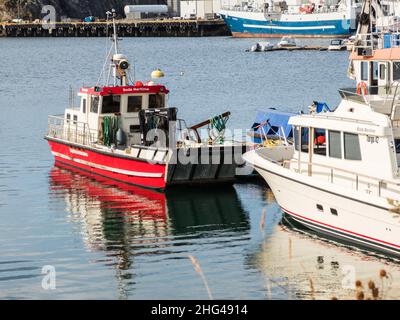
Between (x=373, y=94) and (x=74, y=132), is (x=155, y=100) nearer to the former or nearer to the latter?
(x=74, y=132)

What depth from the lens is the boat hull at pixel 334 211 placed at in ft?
68.6

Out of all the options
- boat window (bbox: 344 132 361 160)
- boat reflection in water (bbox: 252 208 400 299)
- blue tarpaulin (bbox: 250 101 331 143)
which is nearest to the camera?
boat reflection in water (bbox: 252 208 400 299)

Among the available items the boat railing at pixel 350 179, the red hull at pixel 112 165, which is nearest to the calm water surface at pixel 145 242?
the red hull at pixel 112 165

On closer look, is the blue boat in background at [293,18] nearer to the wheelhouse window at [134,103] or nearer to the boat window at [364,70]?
the wheelhouse window at [134,103]

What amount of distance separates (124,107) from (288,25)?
10380 cm

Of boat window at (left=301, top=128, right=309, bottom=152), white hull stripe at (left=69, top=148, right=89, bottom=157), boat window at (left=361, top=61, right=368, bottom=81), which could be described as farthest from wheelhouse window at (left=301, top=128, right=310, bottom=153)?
white hull stripe at (left=69, top=148, right=89, bottom=157)

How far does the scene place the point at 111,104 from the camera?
31.5 meters

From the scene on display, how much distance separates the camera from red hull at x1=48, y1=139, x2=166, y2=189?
29.0 metres

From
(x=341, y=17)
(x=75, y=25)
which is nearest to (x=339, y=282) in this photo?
(x=341, y=17)

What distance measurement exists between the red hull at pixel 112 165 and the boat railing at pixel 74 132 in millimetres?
230

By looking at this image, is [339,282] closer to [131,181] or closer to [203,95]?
[131,181]

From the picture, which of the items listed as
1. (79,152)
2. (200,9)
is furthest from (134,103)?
(200,9)

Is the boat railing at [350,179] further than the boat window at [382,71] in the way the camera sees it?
No

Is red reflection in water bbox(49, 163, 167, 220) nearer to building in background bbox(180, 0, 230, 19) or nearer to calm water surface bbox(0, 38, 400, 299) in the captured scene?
Result: calm water surface bbox(0, 38, 400, 299)
